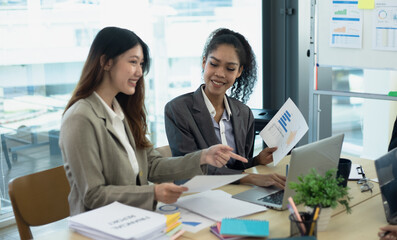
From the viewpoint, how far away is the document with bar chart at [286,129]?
224 centimetres

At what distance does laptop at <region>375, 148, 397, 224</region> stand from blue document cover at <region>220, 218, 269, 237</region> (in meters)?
0.47

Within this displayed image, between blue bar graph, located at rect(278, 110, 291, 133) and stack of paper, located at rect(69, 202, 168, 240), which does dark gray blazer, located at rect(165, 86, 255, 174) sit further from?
stack of paper, located at rect(69, 202, 168, 240)

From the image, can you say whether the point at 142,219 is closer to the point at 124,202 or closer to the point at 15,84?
the point at 124,202

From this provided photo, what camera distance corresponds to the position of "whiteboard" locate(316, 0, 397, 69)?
3641 mm

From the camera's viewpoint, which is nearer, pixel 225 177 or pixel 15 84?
pixel 225 177

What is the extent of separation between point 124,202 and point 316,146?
2.47 feet

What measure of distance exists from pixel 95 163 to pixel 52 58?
88.9 inches

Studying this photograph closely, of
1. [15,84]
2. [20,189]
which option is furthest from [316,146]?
[15,84]

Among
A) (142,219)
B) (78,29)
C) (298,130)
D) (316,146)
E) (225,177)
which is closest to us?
(142,219)

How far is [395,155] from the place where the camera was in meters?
1.89

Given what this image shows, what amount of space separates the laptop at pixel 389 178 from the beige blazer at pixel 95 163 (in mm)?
835

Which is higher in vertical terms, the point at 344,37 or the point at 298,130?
the point at 344,37

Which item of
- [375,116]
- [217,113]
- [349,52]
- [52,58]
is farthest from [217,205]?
[375,116]

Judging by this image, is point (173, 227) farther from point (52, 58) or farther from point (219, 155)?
point (52, 58)
